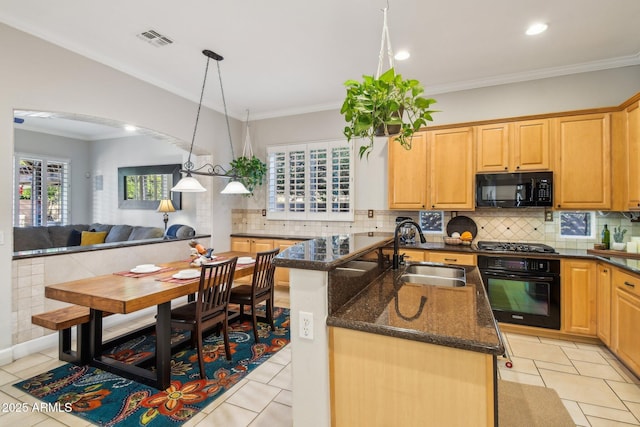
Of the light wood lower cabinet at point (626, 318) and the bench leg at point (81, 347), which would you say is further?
the bench leg at point (81, 347)

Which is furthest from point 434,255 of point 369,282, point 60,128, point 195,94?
point 60,128

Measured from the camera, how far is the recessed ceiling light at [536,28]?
2.86 m

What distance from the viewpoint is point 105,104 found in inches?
140

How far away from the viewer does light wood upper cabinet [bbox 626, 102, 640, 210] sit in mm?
2949

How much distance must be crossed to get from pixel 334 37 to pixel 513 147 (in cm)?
236

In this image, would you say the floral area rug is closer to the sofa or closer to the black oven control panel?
the black oven control panel

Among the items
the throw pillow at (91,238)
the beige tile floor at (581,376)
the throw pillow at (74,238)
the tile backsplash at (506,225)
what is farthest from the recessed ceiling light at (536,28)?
the throw pillow at (74,238)

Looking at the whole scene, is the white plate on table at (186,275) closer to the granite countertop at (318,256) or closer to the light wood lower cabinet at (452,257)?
the granite countertop at (318,256)

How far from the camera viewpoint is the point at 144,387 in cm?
246

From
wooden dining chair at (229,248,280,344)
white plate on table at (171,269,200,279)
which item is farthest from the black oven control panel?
white plate on table at (171,269,200,279)

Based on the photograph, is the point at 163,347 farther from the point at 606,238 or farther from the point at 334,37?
the point at 606,238

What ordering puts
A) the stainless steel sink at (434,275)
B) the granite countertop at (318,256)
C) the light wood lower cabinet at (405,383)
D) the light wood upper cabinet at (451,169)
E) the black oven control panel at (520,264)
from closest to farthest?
the light wood lower cabinet at (405,383), the granite countertop at (318,256), the stainless steel sink at (434,275), the black oven control panel at (520,264), the light wood upper cabinet at (451,169)

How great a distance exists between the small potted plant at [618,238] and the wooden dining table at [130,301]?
423 cm

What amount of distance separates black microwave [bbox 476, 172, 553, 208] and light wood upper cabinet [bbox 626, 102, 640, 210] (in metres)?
0.62
